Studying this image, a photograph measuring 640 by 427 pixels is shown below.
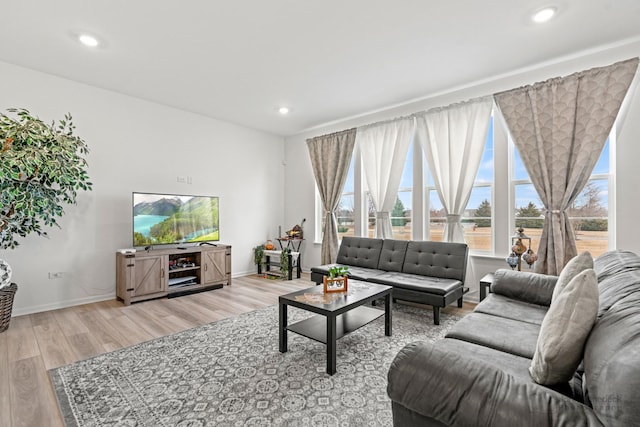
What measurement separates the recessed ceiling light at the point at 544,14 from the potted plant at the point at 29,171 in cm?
466

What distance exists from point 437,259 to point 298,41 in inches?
115

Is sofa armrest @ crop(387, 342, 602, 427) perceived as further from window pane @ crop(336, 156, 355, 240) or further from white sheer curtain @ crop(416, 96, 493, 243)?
window pane @ crop(336, 156, 355, 240)

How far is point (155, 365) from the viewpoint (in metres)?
2.37

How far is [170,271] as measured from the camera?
434 cm

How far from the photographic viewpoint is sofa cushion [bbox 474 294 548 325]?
2.15 meters

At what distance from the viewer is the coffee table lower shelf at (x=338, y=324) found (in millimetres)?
2472

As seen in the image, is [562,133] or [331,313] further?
[562,133]

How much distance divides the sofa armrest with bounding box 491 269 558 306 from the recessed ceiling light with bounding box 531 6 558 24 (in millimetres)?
2188

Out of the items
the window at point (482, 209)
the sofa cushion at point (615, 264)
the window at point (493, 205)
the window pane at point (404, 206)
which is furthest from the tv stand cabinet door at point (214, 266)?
the sofa cushion at point (615, 264)

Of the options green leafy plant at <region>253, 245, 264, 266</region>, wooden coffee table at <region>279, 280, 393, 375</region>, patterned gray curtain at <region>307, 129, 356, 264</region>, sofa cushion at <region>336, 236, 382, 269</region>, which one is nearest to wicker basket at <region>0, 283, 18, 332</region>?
wooden coffee table at <region>279, 280, 393, 375</region>

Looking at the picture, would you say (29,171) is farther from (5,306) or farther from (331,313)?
(331,313)

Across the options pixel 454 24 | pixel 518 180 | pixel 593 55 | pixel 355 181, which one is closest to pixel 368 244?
pixel 355 181

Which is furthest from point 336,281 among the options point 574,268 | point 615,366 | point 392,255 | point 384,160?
point 384,160

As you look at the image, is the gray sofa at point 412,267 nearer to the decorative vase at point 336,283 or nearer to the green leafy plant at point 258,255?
the decorative vase at point 336,283
